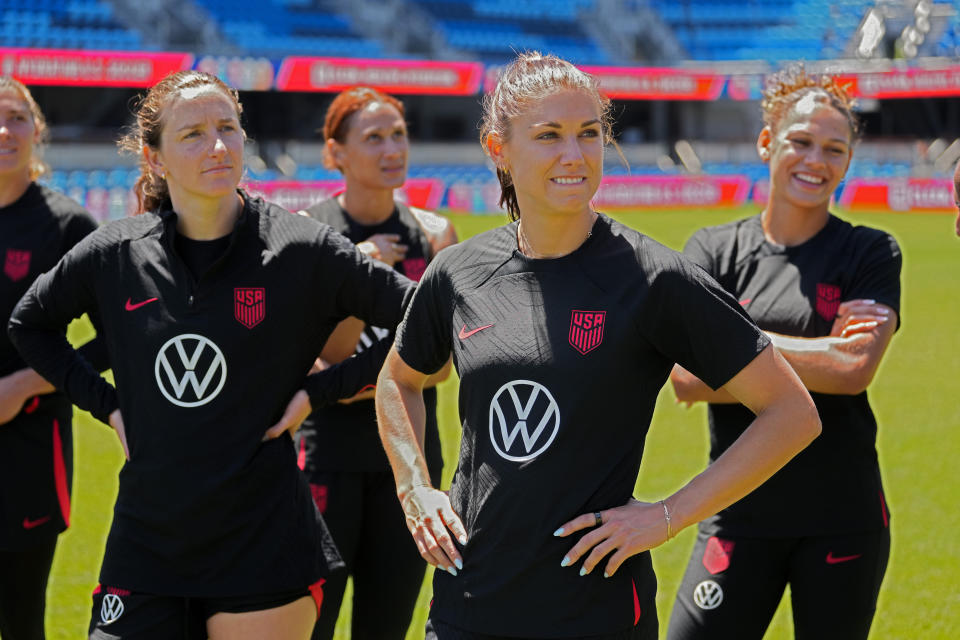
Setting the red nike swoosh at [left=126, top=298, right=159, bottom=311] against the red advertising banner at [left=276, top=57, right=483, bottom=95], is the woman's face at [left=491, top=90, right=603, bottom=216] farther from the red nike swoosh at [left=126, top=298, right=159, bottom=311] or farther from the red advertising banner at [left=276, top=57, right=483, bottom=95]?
the red advertising banner at [left=276, top=57, right=483, bottom=95]

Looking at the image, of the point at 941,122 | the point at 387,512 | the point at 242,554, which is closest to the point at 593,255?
the point at 242,554

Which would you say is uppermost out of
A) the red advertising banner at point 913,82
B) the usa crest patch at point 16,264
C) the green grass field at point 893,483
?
the red advertising banner at point 913,82

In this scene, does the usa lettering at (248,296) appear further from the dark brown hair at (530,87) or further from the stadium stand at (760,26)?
the stadium stand at (760,26)

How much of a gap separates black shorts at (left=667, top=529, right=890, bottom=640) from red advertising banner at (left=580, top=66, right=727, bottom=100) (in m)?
33.1

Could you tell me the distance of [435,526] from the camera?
2557mm

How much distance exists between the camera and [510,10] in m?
42.7

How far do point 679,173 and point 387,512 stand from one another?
110ft

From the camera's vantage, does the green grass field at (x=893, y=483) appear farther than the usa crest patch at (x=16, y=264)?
Yes

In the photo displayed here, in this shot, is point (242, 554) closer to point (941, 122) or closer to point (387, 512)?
point (387, 512)

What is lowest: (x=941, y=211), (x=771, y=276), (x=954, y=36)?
(x=941, y=211)

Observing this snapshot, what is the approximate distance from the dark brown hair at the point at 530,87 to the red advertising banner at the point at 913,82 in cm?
3404

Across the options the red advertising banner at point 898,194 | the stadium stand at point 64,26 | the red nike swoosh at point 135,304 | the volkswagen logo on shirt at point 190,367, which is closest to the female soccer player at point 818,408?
the volkswagen logo on shirt at point 190,367

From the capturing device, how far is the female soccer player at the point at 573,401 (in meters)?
2.38

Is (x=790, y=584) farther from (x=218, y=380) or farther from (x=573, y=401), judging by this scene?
(x=218, y=380)
